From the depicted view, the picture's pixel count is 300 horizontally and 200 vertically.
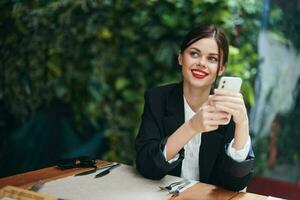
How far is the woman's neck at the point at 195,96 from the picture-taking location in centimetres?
149

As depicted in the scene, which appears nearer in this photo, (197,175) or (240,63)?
(197,175)

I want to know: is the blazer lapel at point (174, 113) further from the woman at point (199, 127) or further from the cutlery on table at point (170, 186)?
the cutlery on table at point (170, 186)

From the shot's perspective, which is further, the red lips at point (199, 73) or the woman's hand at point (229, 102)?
the red lips at point (199, 73)

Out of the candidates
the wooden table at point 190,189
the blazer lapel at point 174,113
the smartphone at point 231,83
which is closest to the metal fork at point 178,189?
the wooden table at point 190,189

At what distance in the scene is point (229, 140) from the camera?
1.45 meters

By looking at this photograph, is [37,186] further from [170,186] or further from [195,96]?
[195,96]

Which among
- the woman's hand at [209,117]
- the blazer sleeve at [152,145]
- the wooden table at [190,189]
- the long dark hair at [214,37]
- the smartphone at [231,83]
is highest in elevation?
the long dark hair at [214,37]

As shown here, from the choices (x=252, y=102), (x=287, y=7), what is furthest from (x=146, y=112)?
(x=287, y=7)

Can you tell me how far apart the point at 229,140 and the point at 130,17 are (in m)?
1.67

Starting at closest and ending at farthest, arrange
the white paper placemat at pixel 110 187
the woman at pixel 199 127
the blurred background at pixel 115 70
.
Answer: the white paper placemat at pixel 110 187 → the woman at pixel 199 127 → the blurred background at pixel 115 70

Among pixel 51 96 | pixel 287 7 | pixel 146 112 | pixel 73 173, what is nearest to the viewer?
pixel 73 173

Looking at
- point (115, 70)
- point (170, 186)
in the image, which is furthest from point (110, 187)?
point (115, 70)

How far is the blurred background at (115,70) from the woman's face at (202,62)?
3.96ft

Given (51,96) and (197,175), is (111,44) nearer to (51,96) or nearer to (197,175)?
(51,96)
